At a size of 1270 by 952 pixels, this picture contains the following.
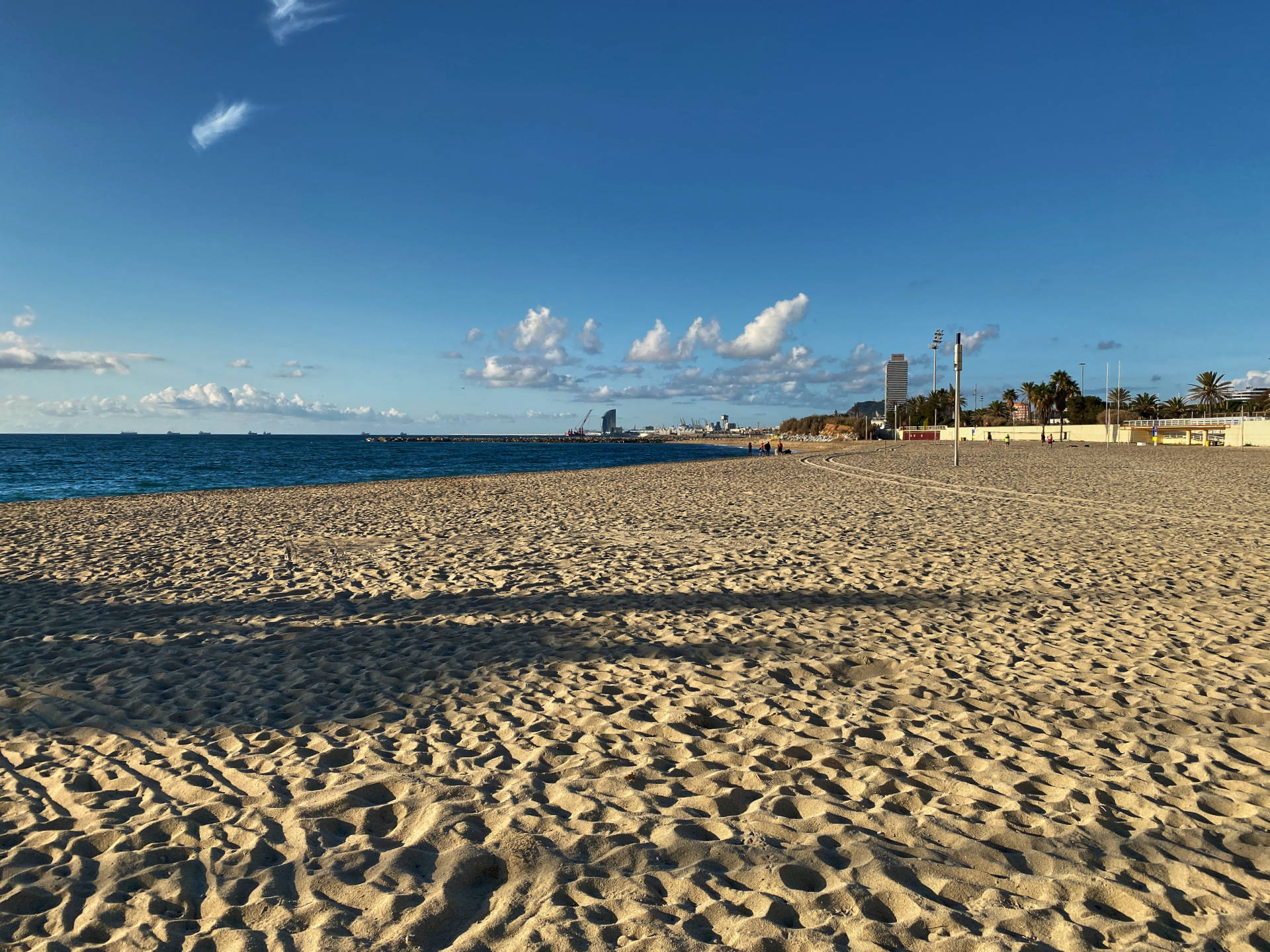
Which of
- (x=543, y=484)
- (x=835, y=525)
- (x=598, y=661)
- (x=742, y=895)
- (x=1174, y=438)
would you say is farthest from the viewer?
(x=1174, y=438)

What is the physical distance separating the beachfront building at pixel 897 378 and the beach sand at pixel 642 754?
14560 centimetres

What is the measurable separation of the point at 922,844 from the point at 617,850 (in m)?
1.45

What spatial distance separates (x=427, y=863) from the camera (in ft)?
10.5

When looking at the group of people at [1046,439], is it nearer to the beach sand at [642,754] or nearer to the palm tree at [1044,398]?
the palm tree at [1044,398]

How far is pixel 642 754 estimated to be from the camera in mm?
4258

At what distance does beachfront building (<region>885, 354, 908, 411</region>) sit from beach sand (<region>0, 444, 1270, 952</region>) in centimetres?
14560

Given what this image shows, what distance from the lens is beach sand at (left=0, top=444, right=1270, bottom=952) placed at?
2.88 meters

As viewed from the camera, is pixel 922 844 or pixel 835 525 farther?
pixel 835 525

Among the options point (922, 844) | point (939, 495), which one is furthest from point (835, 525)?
point (922, 844)

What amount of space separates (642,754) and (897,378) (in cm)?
15816

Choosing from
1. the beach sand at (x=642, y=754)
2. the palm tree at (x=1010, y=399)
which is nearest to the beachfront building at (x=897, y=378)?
the palm tree at (x=1010, y=399)

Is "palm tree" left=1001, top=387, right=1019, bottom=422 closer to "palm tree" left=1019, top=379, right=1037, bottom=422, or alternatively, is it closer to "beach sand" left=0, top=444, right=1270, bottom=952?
"palm tree" left=1019, top=379, right=1037, bottom=422

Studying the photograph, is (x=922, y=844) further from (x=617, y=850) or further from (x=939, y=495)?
(x=939, y=495)

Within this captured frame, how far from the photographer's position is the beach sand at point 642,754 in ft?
9.45
